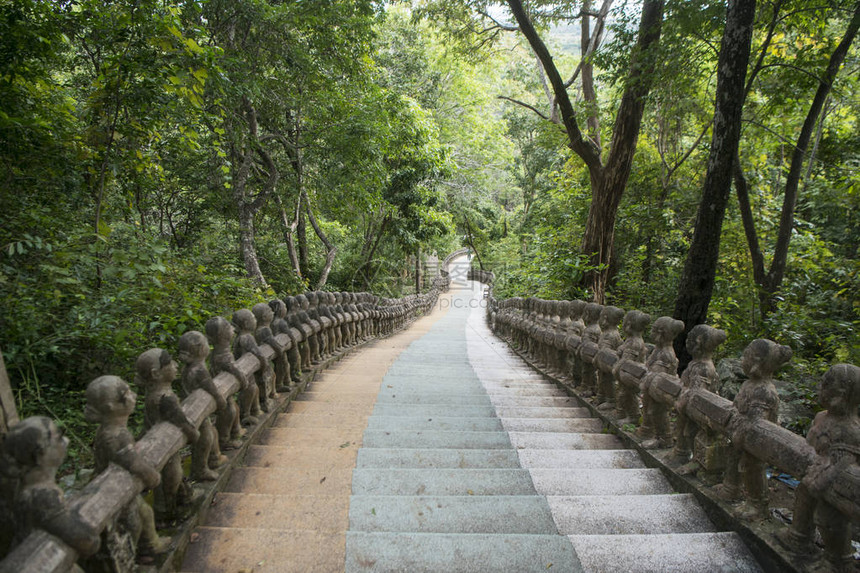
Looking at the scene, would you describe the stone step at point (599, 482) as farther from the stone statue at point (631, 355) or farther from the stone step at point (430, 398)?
the stone step at point (430, 398)

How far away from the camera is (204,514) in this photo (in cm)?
223

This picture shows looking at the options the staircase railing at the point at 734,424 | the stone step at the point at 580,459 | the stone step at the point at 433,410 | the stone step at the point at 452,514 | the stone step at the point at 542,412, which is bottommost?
the stone step at the point at 542,412

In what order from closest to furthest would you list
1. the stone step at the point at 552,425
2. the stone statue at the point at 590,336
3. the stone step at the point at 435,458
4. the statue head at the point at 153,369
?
the statue head at the point at 153,369
the stone step at the point at 435,458
the stone step at the point at 552,425
the stone statue at the point at 590,336

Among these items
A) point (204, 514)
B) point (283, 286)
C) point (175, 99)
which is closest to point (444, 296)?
point (283, 286)

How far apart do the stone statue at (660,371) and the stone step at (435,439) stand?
39.3 inches

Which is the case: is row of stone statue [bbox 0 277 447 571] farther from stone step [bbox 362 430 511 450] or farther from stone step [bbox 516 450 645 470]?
stone step [bbox 516 450 645 470]

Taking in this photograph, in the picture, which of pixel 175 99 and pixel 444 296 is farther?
pixel 444 296

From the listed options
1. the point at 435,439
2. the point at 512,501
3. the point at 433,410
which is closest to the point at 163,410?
the point at 512,501

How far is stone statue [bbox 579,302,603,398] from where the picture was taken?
14.4 feet

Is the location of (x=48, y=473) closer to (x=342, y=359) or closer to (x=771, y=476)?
(x=771, y=476)

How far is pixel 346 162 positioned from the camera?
29.4 feet

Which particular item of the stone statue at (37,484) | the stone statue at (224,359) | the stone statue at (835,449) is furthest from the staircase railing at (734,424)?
the stone statue at (224,359)

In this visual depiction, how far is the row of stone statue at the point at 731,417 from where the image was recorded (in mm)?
1748

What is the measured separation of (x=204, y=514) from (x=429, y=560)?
1.15m
